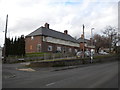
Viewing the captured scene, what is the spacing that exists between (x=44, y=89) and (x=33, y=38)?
44.9 m

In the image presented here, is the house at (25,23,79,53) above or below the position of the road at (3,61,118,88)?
above

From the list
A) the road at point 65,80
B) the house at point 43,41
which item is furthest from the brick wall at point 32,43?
the road at point 65,80

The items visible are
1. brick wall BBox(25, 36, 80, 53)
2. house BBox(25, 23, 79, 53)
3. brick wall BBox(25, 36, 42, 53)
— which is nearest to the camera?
brick wall BBox(25, 36, 80, 53)

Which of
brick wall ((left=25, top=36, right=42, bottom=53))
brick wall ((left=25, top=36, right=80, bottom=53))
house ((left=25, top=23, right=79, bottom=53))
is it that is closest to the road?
brick wall ((left=25, top=36, right=80, bottom=53))

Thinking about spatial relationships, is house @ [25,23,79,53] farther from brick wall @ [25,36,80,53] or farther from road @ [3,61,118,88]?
road @ [3,61,118,88]

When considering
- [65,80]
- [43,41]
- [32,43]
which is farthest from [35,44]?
[65,80]

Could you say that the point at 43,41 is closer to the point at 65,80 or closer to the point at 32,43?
the point at 32,43

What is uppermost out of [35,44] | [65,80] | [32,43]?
[32,43]

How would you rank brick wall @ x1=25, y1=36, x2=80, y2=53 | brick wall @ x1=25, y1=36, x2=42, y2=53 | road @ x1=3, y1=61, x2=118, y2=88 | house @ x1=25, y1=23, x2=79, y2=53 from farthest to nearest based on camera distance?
brick wall @ x1=25, y1=36, x2=42, y2=53 → house @ x1=25, y1=23, x2=79, y2=53 → brick wall @ x1=25, y1=36, x2=80, y2=53 → road @ x1=3, y1=61, x2=118, y2=88

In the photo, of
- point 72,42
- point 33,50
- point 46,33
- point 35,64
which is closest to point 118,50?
point 72,42

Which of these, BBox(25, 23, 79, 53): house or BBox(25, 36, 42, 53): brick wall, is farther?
BBox(25, 36, 42, 53): brick wall

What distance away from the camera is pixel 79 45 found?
74.8 metres

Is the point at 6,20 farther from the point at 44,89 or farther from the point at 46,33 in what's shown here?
the point at 44,89

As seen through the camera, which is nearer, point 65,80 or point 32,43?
point 65,80
